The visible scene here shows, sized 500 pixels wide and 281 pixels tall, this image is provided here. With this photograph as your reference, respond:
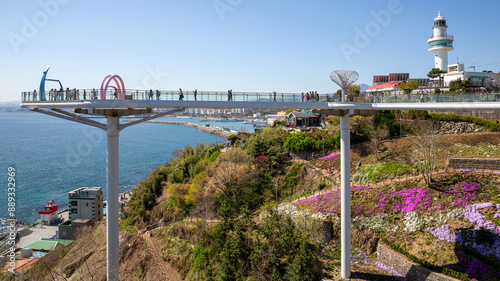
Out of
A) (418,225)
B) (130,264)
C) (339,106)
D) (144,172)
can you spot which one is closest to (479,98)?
(339,106)

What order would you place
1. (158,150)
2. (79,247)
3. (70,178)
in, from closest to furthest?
(79,247) < (70,178) < (158,150)

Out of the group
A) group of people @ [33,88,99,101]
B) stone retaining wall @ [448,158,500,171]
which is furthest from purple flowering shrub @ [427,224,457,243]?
group of people @ [33,88,99,101]

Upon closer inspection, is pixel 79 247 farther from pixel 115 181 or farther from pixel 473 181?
pixel 473 181

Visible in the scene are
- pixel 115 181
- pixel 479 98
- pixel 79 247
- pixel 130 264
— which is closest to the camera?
pixel 479 98

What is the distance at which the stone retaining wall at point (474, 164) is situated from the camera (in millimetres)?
19438

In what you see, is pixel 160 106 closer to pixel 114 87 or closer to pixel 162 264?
pixel 114 87

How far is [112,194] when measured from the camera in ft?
45.6

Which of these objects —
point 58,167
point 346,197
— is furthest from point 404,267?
point 58,167

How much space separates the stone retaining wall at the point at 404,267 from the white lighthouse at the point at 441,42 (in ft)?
128

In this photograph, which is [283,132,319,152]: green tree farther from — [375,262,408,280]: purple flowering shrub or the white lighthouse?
the white lighthouse

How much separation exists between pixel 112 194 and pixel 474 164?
2198 cm

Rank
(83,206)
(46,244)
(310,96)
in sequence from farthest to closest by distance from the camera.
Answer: (83,206), (46,244), (310,96)

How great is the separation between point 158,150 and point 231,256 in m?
71.8

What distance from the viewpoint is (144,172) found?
58781 millimetres
